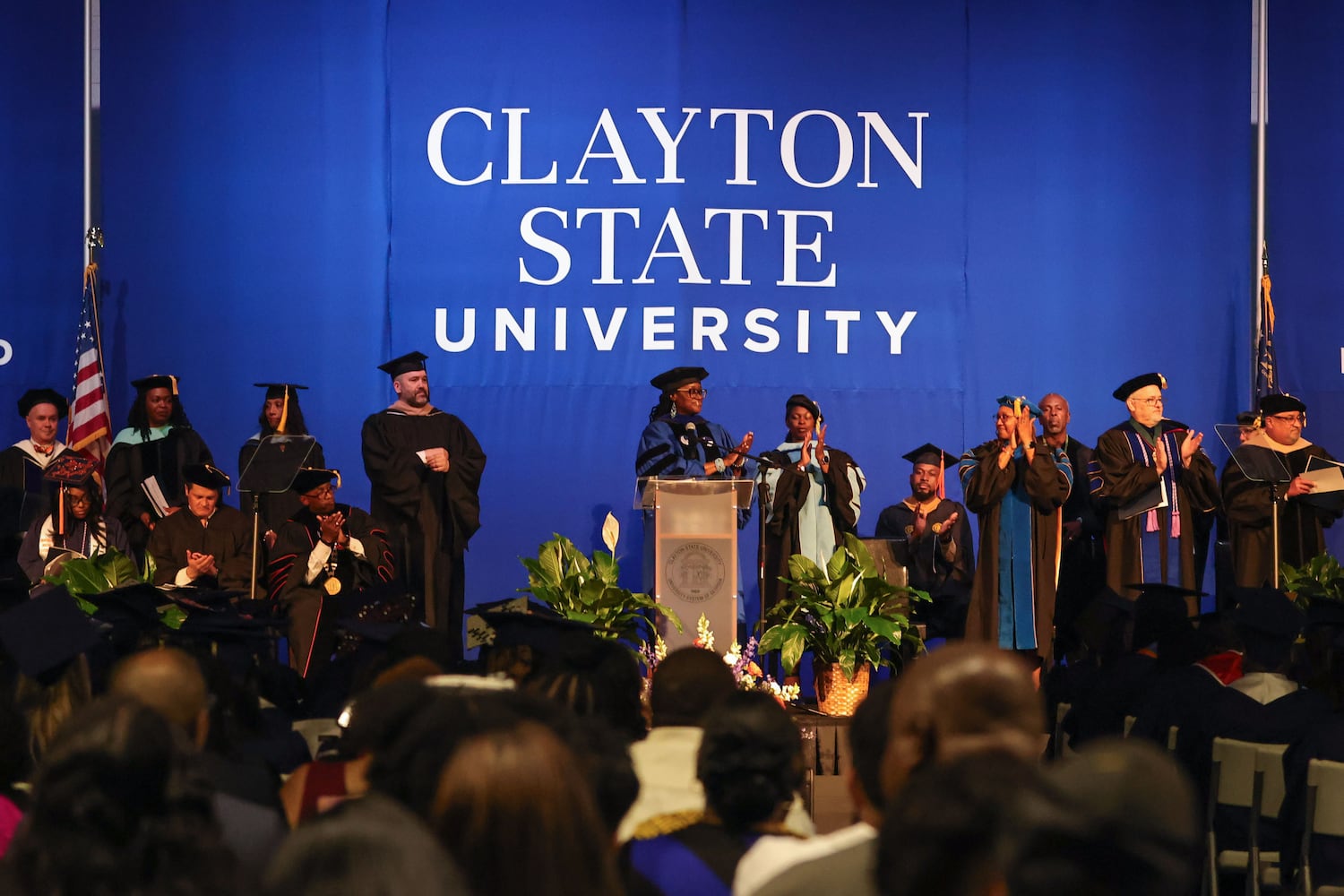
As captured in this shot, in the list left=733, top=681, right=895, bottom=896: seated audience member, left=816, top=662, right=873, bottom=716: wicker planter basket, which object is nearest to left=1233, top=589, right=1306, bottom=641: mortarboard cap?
left=816, top=662, right=873, bottom=716: wicker planter basket

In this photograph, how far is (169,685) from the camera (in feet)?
9.75

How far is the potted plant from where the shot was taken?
7.38 m

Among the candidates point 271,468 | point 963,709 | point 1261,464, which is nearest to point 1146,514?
point 1261,464

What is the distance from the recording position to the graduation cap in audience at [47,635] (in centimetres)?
412

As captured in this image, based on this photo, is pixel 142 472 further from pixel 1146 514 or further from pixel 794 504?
pixel 1146 514

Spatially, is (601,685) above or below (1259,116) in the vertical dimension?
below

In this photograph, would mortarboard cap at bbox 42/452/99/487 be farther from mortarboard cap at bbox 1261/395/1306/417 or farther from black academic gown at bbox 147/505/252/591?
mortarboard cap at bbox 1261/395/1306/417

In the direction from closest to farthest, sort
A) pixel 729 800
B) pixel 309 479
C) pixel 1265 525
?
pixel 729 800 → pixel 309 479 → pixel 1265 525

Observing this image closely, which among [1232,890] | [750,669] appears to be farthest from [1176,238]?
[1232,890]

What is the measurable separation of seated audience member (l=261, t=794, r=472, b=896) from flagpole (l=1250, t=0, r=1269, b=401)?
1098 centimetres

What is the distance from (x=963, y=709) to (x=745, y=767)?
714 millimetres

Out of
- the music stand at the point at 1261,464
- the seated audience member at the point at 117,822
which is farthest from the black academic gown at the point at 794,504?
the seated audience member at the point at 117,822

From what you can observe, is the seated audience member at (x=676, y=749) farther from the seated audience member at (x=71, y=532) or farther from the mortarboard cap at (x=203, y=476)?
the seated audience member at (x=71, y=532)

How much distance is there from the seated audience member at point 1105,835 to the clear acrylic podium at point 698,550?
21.6 feet
